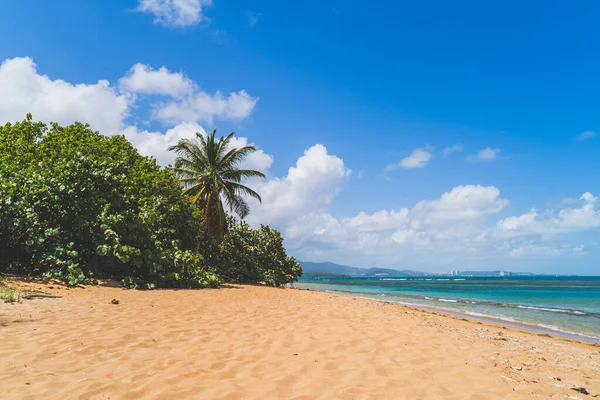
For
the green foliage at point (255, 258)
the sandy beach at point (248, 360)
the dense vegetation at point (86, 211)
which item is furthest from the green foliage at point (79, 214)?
the green foliage at point (255, 258)

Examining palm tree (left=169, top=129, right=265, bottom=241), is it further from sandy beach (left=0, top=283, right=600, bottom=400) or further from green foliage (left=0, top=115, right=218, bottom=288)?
sandy beach (left=0, top=283, right=600, bottom=400)

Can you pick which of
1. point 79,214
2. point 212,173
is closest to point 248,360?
point 79,214

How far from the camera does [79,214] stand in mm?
12453

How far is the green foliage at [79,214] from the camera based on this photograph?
11.4 m

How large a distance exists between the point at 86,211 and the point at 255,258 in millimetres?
13944

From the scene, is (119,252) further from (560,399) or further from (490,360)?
(560,399)

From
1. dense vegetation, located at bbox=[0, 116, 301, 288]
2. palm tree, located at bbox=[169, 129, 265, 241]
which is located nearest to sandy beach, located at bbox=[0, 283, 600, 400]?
dense vegetation, located at bbox=[0, 116, 301, 288]

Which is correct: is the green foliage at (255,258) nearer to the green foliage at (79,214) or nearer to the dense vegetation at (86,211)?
the dense vegetation at (86,211)

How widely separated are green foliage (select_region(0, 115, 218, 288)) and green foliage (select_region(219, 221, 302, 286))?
7.27 m

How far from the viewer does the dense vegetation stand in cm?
1145

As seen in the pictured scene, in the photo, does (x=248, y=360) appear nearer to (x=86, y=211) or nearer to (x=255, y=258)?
(x=86, y=211)

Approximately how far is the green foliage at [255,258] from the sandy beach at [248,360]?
15182 millimetres

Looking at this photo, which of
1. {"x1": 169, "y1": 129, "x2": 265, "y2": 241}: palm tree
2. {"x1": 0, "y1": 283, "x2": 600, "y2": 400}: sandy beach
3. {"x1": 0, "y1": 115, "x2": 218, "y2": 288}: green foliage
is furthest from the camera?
{"x1": 169, "y1": 129, "x2": 265, "y2": 241}: palm tree

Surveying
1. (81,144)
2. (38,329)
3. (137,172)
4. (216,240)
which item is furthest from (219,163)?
(38,329)
